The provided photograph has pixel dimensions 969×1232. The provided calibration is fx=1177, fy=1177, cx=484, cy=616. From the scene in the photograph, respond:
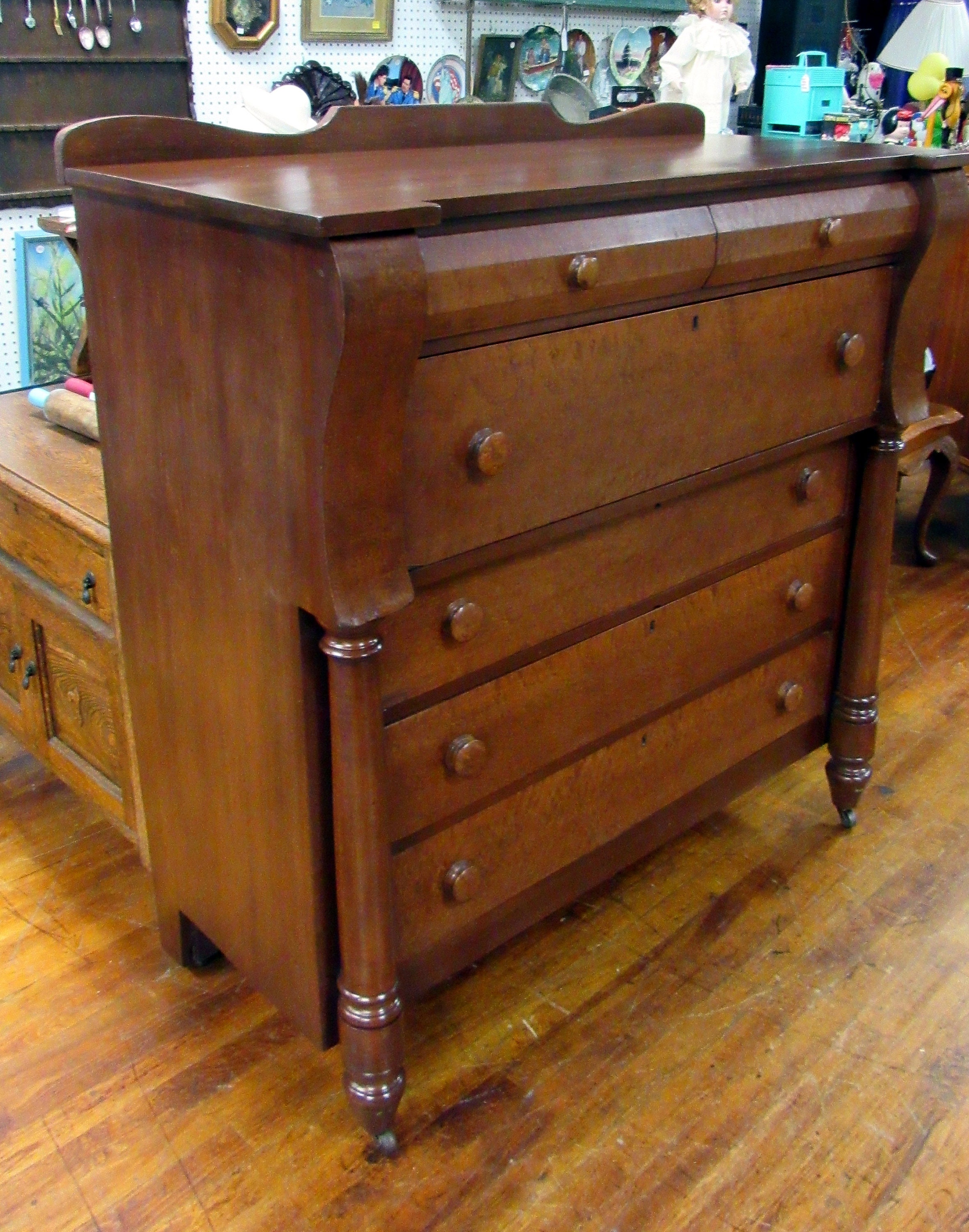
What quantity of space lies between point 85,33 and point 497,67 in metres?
1.11

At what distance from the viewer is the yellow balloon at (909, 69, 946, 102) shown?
335 centimetres

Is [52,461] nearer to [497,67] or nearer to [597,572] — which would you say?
[597,572]

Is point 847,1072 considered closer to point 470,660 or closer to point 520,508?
point 470,660

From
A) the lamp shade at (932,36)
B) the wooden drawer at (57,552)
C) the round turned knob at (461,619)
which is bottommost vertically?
the wooden drawer at (57,552)

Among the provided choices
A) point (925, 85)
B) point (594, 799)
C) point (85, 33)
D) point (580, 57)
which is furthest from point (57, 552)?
point (925, 85)

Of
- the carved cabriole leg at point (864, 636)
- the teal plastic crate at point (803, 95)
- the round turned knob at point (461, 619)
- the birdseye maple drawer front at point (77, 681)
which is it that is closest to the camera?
the round turned knob at point (461, 619)

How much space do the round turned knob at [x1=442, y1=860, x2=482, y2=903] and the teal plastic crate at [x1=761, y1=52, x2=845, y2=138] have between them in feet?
8.55

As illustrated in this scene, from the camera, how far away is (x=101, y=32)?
7.18ft

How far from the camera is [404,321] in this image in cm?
101

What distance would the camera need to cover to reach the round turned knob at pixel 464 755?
1.33 metres

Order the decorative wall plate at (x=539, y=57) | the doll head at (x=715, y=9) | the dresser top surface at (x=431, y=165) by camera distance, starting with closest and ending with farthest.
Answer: the dresser top surface at (x=431, y=165), the decorative wall plate at (x=539, y=57), the doll head at (x=715, y=9)

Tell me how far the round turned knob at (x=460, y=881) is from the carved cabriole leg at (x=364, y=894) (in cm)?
9

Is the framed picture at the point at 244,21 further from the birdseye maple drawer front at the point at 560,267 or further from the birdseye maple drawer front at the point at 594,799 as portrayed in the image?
the birdseye maple drawer front at the point at 594,799

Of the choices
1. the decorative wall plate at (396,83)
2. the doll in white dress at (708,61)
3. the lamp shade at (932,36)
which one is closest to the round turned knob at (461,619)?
the decorative wall plate at (396,83)
